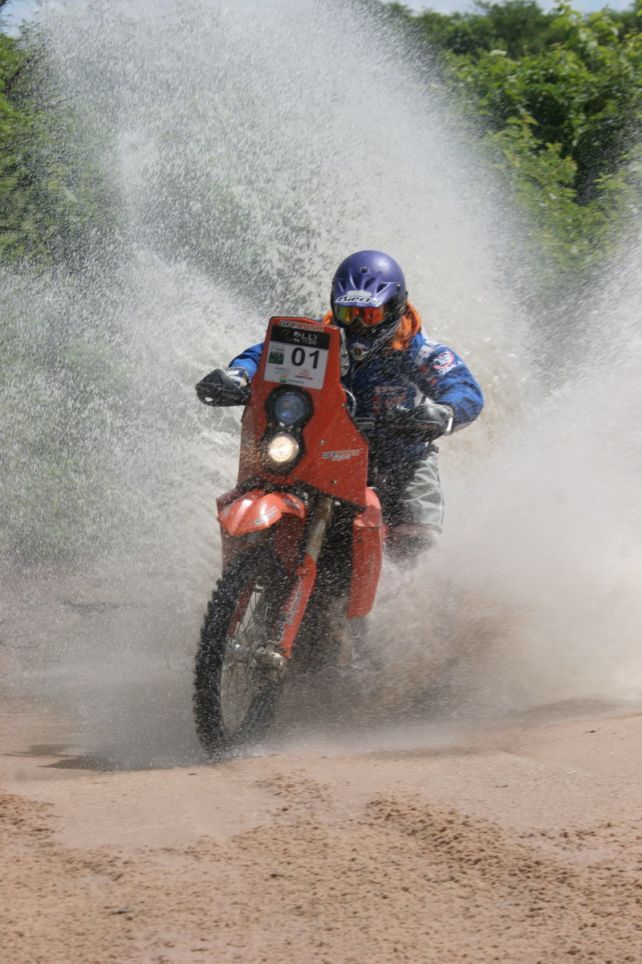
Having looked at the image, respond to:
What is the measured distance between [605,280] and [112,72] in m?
4.58

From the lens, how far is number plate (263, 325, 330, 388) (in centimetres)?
500

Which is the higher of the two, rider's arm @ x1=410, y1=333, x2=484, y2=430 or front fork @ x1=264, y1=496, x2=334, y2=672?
rider's arm @ x1=410, y1=333, x2=484, y2=430

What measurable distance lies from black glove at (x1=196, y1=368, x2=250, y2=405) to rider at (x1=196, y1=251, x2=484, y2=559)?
0.02m

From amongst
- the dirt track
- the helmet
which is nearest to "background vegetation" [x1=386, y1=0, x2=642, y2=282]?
the helmet

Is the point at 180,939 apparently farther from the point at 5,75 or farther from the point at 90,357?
the point at 5,75

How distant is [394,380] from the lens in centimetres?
573

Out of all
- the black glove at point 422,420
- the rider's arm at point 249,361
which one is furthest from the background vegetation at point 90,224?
the black glove at point 422,420

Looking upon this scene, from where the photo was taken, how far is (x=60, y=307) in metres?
9.90

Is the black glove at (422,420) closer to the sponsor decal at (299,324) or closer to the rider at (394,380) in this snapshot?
the rider at (394,380)

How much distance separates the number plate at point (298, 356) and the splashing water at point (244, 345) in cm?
122

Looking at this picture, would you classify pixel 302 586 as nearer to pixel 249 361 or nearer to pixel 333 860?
pixel 249 361

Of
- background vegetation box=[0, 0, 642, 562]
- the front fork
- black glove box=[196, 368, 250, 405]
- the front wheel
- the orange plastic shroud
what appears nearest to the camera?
the front wheel

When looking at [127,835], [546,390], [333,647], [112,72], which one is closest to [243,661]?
[333,647]

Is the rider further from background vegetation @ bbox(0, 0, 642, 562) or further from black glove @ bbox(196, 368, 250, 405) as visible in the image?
background vegetation @ bbox(0, 0, 642, 562)
